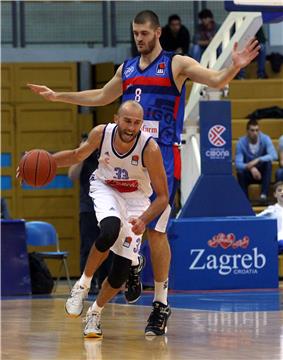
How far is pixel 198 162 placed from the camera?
41.8 feet

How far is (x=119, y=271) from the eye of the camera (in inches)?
267

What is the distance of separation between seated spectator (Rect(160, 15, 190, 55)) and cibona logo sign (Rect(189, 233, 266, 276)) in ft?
17.7

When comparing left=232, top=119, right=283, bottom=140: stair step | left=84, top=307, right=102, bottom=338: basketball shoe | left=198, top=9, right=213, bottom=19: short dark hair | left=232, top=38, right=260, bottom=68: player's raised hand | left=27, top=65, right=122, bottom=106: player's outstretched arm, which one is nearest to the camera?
left=232, top=38, right=260, bottom=68: player's raised hand

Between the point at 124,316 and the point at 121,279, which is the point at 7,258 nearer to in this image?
the point at 124,316

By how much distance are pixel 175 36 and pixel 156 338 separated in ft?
33.9

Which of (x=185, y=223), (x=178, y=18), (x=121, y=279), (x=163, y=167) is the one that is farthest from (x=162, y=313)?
(x=178, y=18)

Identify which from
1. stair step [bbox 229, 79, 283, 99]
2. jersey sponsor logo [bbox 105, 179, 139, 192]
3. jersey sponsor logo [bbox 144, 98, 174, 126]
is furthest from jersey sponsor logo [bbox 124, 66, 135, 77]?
stair step [bbox 229, 79, 283, 99]

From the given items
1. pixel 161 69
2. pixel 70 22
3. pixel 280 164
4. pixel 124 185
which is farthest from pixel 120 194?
pixel 70 22

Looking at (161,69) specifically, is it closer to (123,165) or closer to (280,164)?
(123,165)

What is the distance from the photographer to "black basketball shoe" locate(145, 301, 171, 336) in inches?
274

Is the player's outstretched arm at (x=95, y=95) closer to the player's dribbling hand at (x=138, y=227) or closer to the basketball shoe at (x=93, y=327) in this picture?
the player's dribbling hand at (x=138, y=227)

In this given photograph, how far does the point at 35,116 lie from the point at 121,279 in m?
11.0

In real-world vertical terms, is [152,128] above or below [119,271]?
above

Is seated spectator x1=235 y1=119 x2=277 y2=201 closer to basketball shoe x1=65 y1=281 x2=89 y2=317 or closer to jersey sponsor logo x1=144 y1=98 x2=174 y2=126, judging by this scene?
jersey sponsor logo x1=144 y1=98 x2=174 y2=126
